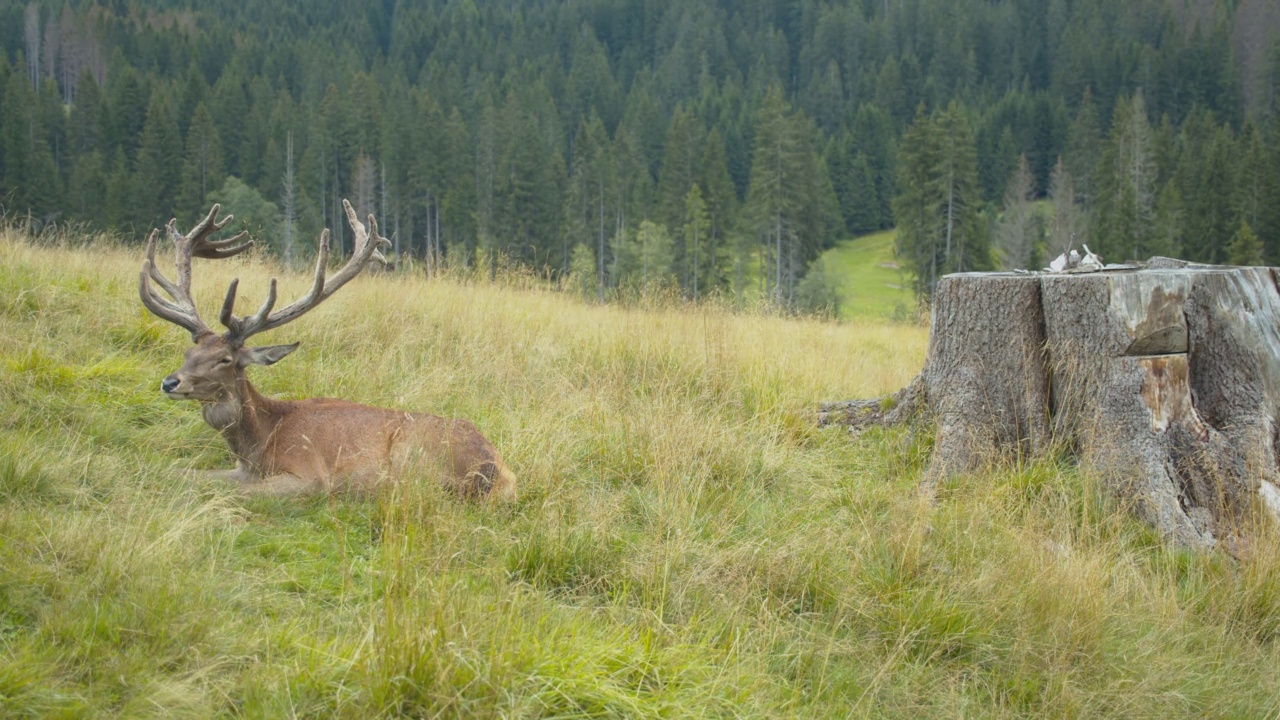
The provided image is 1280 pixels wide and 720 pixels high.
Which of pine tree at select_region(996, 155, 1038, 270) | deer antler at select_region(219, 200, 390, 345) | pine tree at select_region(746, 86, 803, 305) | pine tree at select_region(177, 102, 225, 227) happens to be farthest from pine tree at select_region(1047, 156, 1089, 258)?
pine tree at select_region(177, 102, 225, 227)

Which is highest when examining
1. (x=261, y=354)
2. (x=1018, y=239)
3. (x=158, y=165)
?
(x=158, y=165)

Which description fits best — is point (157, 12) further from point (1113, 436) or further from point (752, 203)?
point (1113, 436)

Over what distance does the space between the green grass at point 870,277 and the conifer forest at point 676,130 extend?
2.50 m

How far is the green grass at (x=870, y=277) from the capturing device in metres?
53.7

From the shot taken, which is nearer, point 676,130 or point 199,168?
point 199,168

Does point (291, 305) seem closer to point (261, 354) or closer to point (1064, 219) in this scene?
point (261, 354)

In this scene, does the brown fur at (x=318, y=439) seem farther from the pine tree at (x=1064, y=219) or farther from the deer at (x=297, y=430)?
the pine tree at (x=1064, y=219)

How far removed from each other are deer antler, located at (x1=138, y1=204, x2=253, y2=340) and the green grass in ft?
111

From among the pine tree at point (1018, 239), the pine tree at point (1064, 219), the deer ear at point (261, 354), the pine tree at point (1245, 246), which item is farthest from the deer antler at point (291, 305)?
the pine tree at point (1018, 239)

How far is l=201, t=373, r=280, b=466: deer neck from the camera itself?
5.18 m

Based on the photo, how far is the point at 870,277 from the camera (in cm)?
6712

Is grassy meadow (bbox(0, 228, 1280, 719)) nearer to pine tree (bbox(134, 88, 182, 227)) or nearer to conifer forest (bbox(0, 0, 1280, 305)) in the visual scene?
conifer forest (bbox(0, 0, 1280, 305))

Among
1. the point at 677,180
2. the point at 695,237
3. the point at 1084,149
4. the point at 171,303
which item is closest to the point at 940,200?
the point at 695,237

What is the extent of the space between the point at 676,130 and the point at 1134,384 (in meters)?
60.9
